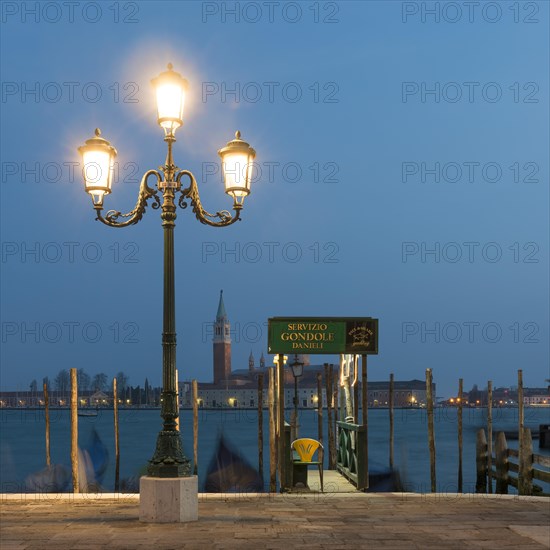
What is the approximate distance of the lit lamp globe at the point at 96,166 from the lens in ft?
33.9

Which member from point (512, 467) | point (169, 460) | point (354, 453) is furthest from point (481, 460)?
point (169, 460)

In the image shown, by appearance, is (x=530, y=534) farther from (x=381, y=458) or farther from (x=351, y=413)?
(x=381, y=458)

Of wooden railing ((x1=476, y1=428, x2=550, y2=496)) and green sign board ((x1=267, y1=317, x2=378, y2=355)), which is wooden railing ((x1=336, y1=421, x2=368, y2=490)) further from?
wooden railing ((x1=476, y1=428, x2=550, y2=496))

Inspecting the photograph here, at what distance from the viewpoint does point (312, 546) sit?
831 cm

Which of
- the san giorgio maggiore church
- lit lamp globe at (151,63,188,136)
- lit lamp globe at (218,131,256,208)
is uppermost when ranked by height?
lit lamp globe at (151,63,188,136)

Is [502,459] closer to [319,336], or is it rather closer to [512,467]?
[512,467]

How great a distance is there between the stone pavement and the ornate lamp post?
3.03 feet

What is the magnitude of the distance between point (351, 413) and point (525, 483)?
150 inches

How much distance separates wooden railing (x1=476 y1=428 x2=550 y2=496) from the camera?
16.5m

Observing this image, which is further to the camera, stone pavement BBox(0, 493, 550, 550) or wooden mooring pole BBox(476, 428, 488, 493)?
wooden mooring pole BBox(476, 428, 488, 493)

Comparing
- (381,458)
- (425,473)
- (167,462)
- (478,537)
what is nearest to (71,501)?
(167,462)

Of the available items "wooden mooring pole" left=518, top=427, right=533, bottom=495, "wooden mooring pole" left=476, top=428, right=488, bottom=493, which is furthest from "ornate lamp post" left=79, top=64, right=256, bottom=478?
"wooden mooring pole" left=476, top=428, right=488, bottom=493

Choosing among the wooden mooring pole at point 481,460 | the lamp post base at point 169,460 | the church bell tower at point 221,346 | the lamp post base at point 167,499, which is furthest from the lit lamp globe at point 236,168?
the church bell tower at point 221,346

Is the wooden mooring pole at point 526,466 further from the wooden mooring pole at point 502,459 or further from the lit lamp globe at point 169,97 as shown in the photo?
the lit lamp globe at point 169,97
